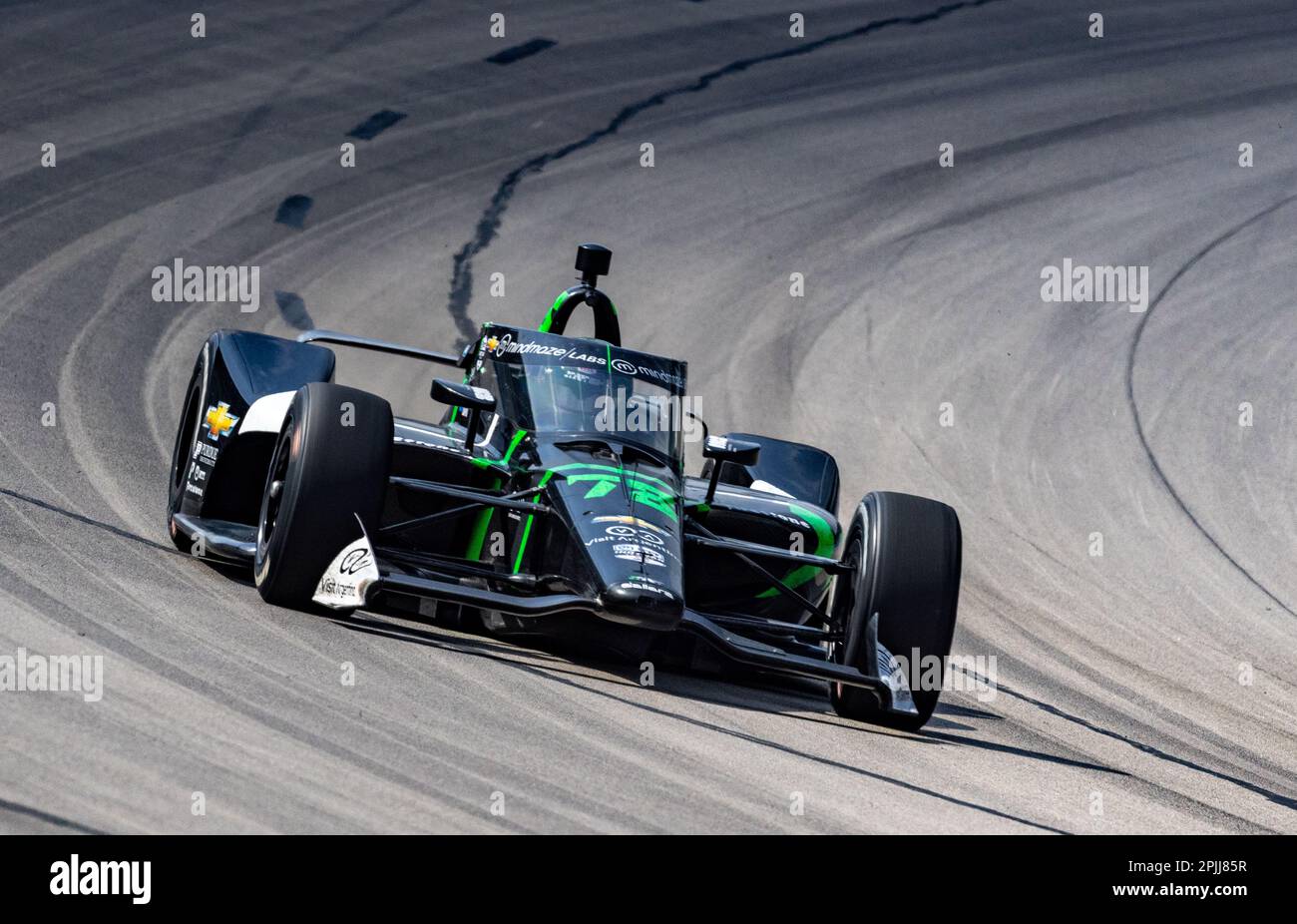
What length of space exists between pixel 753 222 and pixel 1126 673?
30.1 feet

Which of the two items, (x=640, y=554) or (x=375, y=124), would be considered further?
(x=375, y=124)

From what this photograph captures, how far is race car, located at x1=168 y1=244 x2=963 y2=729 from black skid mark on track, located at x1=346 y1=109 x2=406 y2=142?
29.3ft

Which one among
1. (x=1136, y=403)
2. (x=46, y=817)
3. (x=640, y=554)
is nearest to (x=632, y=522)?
(x=640, y=554)

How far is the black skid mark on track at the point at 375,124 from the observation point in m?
18.2

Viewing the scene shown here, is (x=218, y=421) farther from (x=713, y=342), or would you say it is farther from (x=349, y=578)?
(x=713, y=342)

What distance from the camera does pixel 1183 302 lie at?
1722cm

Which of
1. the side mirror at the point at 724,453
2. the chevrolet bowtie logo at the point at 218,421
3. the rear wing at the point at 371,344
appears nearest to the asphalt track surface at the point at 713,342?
the chevrolet bowtie logo at the point at 218,421

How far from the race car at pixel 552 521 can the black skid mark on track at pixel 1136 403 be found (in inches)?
79.4

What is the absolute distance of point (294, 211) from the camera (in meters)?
16.3

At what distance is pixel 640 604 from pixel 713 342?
28.0ft

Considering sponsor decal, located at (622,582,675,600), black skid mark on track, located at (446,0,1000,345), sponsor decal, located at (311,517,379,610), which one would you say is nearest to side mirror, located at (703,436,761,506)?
sponsor decal, located at (622,582,675,600)

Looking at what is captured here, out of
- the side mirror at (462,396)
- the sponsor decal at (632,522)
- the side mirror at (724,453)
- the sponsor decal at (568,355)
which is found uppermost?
the sponsor decal at (568,355)

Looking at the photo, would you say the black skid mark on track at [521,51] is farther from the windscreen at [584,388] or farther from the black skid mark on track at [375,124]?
the windscreen at [584,388]

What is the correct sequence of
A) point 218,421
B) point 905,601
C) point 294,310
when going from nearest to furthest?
point 905,601 → point 218,421 → point 294,310
